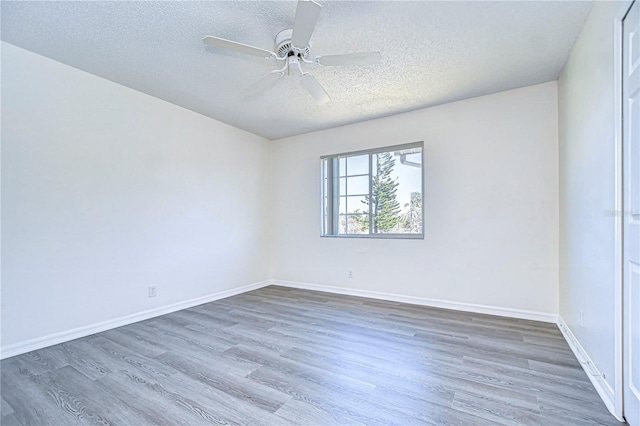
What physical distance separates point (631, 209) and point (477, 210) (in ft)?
6.24

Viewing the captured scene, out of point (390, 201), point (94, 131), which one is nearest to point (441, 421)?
point (390, 201)

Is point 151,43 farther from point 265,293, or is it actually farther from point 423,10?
point 265,293

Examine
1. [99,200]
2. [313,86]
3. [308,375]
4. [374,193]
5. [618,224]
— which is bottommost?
[308,375]

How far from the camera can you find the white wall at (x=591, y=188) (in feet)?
5.42

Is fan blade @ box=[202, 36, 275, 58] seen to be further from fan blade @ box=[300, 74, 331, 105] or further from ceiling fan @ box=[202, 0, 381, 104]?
fan blade @ box=[300, 74, 331, 105]

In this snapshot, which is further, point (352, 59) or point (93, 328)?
point (93, 328)

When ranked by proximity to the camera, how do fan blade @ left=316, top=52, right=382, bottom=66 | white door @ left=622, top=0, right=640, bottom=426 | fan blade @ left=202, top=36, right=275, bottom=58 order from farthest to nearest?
1. fan blade @ left=316, top=52, right=382, bottom=66
2. fan blade @ left=202, top=36, right=275, bottom=58
3. white door @ left=622, top=0, right=640, bottom=426

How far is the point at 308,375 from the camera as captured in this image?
1.99 m

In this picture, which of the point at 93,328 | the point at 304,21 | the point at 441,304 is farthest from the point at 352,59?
the point at 93,328

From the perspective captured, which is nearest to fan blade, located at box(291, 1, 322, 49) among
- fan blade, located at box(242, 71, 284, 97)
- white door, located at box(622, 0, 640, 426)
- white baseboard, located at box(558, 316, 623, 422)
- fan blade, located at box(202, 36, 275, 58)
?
fan blade, located at box(202, 36, 275, 58)

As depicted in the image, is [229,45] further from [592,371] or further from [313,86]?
[592,371]

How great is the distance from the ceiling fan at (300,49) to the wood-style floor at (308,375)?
7.11 feet

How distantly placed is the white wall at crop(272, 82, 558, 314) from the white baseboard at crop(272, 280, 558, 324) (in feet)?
0.17

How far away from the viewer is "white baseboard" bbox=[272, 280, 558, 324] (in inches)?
119
